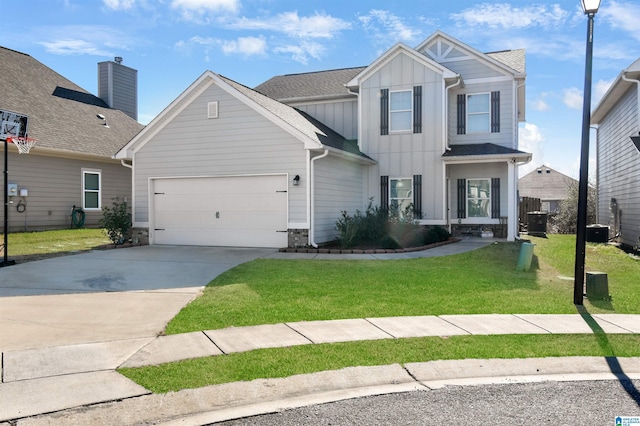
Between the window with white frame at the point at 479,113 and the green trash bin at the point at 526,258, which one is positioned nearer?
the green trash bin at the point at 526,258

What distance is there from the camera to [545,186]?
50.6m

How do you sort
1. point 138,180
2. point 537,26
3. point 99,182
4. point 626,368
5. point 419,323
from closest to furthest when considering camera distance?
point 626,368 → point 419,323 → point 537,26 → point 138,180 → point 99,182

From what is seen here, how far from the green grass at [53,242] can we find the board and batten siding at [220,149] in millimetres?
2084

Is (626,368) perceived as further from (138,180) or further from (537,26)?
(138,180)

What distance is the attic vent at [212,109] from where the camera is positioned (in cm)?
1484

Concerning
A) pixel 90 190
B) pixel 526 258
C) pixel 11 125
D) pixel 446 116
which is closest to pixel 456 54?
pixel 446 116

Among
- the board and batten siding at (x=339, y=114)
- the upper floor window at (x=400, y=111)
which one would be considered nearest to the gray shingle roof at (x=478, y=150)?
the upper floor window at (x=400, y=111)

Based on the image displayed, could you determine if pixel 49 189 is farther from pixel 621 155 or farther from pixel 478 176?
pixel 621 155

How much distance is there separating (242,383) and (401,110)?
14.6 meters

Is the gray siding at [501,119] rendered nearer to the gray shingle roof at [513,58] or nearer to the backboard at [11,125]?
the gray shingle roof at [513,58]

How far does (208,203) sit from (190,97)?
3.33 meters

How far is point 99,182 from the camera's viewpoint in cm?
2069

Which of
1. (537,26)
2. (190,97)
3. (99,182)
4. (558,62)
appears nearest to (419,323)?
(537,26)

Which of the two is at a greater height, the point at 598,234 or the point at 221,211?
the point at 221,211
